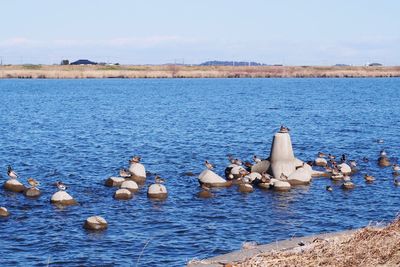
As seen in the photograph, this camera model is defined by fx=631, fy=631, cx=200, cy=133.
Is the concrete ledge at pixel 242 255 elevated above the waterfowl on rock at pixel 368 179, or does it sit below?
above

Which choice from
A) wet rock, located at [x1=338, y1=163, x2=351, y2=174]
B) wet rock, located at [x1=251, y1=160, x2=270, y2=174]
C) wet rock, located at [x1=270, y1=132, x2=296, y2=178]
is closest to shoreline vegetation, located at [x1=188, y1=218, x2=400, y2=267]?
wet rock, located at [x1=270, y1=132, x2=296, y2=178]

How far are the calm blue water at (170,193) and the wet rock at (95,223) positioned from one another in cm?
45

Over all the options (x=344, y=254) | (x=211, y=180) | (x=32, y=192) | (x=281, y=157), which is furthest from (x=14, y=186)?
(x=344, y=254)

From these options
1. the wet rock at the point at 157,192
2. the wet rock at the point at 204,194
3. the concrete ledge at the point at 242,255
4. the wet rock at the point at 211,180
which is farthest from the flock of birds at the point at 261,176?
the concrete ledge at the point at 242,255

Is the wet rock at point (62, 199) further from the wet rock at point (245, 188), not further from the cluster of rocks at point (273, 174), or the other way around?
the wet rock at point (245, 188)

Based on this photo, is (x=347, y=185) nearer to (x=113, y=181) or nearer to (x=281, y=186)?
(x=281, y=186)

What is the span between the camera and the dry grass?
13.5m

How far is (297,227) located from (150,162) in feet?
61.9

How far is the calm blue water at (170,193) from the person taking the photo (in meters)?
23.2

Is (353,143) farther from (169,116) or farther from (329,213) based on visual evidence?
(169,116)

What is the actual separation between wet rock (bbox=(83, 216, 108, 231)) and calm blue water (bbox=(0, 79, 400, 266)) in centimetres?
45

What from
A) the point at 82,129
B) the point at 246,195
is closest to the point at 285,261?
the point at 246,195

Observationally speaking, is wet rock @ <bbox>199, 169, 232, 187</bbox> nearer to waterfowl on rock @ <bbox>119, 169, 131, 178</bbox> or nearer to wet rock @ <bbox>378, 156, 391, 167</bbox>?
waterfowl on rock @ <bbox>119, 169, 131, 178</bbox>

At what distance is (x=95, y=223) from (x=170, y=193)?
7817 mm
